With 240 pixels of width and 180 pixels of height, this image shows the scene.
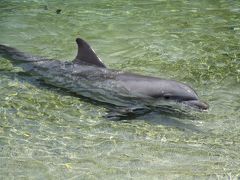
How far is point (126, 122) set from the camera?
6.76 metres

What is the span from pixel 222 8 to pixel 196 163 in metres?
8.55

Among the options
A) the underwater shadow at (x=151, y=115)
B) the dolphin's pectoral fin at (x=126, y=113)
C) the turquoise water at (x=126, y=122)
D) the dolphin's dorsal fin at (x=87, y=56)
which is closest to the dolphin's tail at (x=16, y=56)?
the turquoise water at (x=126, y=122)

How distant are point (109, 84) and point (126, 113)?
80 cm

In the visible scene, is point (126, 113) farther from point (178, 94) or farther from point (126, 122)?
point (178, 94)

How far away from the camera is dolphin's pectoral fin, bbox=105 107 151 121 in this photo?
22.2ft

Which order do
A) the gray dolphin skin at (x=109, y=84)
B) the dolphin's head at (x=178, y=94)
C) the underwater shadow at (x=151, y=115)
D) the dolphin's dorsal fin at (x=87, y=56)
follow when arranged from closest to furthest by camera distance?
the underwater shadow at (x=151, y=115), the dolphin's head at (x=178, y=94), the gray dolphin skin at (x=109, y=84), the dolphin's dorsal fin at (x=87, y=56)

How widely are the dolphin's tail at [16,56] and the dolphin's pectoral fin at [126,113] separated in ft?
7.46

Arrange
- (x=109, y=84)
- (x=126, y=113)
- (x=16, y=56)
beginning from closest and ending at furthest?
1. (x=126, y=113)
2. (x=109, y=84)
3. (x=16, y=56)

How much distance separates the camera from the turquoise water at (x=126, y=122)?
5.60m

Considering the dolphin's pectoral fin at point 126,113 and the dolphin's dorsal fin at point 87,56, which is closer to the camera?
the dolphin's pectoral fin at point 126,113

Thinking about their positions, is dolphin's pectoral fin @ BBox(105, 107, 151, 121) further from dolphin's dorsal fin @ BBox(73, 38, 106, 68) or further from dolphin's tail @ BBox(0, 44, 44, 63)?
dolphin's tail @ BBox(0, 44, 44, 63)

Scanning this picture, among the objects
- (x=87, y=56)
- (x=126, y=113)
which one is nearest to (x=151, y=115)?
(x=126, y=113)

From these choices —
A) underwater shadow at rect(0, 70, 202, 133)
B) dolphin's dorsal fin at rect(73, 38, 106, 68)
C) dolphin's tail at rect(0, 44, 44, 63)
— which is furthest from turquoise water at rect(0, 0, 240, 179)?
dolphin's dorsal fin at rect(73, 38, 106, 68)

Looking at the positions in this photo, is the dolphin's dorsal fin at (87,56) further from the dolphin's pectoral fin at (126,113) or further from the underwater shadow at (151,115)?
the dolphin's pectoral fin at (126,113)
